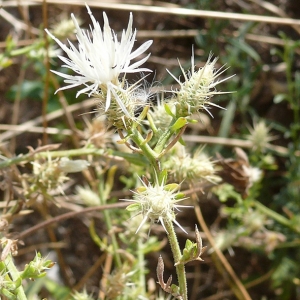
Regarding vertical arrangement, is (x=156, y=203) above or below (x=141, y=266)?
above

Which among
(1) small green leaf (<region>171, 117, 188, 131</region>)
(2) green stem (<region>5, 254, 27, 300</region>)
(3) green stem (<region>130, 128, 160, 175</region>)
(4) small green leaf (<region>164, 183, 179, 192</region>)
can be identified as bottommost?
(2) green stem (<region>5, 254, 27, 300</region>)

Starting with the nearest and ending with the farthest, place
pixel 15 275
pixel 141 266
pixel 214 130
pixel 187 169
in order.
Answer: pixel 15 275 → pixel 187 169 → pixel 141 266 → pixel 214 130

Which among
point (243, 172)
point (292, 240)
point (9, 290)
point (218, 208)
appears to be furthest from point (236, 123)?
point (9, 290)

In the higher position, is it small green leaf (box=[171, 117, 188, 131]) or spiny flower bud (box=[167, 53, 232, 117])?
spiny flower bud (box=[167, 53, 232, 117])

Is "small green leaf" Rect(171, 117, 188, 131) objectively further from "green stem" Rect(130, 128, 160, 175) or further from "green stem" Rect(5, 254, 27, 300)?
"green stem" Rect(5, 254, 27, 300)

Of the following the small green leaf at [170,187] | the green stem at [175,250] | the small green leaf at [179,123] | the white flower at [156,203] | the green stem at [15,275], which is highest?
the small green leaf at [179,123]

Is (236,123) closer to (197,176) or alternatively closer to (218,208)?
(218,208)

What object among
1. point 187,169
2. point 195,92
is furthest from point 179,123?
point 187,169

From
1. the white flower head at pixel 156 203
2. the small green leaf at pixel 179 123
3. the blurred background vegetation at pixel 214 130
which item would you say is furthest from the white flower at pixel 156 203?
the blurred background vegetation at pixel 214 130

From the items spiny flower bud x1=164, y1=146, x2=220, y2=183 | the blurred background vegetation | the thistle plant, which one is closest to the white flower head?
the thistle plant

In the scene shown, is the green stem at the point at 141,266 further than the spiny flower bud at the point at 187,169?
Yes

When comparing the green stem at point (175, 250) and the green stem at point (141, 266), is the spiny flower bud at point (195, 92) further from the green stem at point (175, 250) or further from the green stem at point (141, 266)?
the green stem at point (141, 266)

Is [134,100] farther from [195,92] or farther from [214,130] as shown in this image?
[214,130]
